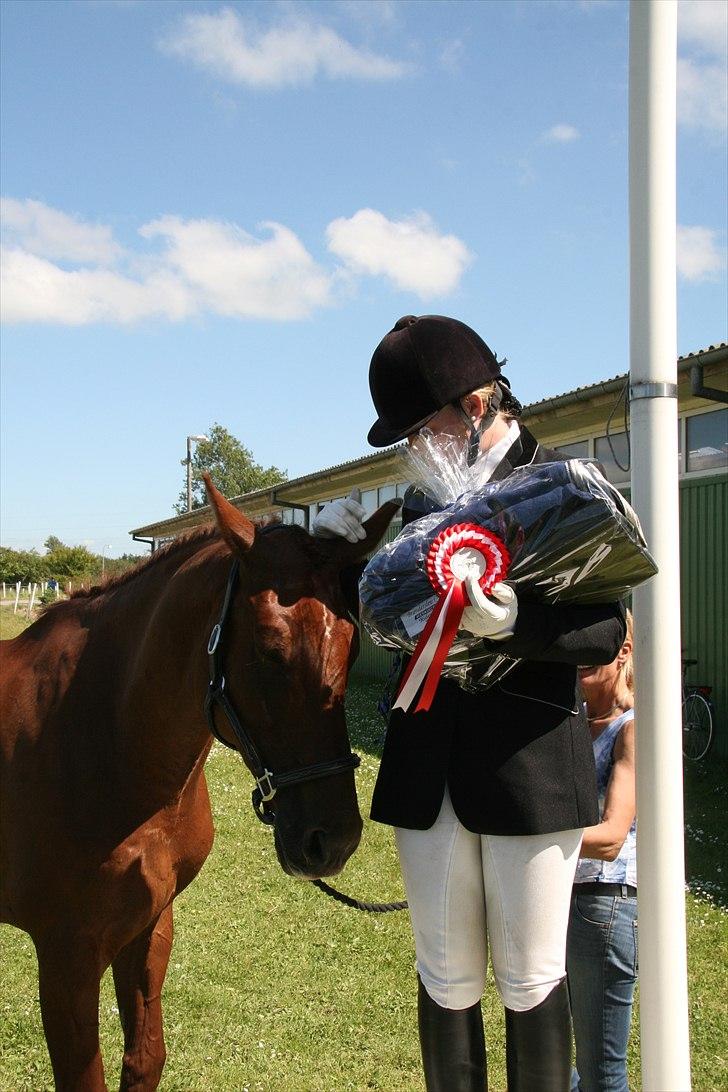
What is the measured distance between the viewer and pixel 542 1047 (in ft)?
5.90

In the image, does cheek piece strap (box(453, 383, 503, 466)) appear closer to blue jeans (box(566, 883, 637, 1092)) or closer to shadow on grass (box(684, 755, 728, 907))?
blue jeans (box(566, 883, 637, 1092))

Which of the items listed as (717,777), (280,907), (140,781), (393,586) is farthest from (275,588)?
(717,777)

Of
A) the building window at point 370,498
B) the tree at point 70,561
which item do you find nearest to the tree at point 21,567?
the tree at point 70,561

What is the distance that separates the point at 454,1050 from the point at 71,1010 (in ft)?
4.04

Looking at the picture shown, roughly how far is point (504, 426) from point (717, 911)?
464 centimetres

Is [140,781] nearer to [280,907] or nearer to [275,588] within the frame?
[275,588]

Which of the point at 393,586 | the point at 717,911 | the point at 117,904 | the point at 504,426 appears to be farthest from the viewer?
the point at 717,911

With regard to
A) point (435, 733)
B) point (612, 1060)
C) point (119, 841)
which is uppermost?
point (435, 733)

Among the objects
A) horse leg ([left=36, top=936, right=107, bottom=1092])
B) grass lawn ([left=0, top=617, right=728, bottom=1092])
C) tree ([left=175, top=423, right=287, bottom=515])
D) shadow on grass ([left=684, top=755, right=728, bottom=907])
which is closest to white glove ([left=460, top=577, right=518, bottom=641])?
horse leg ([left=36, top=936, right=107, bottom=1092])

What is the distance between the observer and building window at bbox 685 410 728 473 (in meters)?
9.67

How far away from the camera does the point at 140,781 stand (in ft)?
8.59

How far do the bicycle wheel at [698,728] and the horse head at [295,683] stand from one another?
313 inches

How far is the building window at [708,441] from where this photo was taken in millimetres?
9672

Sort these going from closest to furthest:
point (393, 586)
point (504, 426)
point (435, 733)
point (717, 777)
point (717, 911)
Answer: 1. point (393, 586)
2. point (435, 733)
3. point (504, 426)
4. point (717, 911)
5. point (717, 777)
